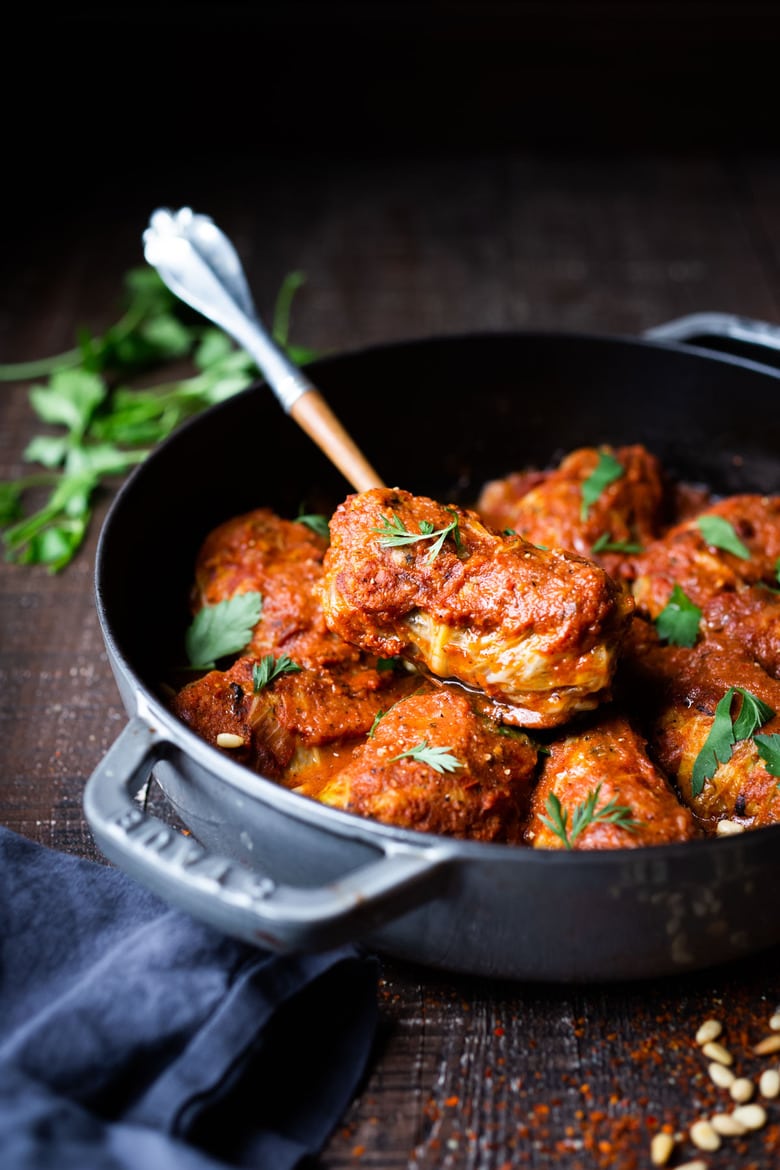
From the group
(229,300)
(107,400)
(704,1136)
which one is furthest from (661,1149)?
(107,400)

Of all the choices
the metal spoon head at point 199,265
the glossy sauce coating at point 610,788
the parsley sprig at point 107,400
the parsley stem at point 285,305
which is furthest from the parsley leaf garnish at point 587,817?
the parsley stem at point 285,305

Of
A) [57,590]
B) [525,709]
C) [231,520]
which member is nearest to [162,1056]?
[525,709]

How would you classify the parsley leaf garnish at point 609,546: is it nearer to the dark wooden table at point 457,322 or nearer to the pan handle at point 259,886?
the dark wooden table at point 457,322

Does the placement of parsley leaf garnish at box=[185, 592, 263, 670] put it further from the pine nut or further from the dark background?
the dark background

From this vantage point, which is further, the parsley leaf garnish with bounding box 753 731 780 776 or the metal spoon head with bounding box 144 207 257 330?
the metal spoon head with bounding box 144 207 257 330

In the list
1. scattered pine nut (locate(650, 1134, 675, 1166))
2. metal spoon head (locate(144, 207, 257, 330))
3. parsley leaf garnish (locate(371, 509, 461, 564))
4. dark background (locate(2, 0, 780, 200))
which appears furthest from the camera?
dark background (locate(2, 0, 780, 200))

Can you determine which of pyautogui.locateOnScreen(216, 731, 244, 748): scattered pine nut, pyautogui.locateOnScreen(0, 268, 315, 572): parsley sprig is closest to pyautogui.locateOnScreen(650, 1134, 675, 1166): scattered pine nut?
pyautogui.locateOnScreen(216, 731, 244, 748): scattered pine nut
